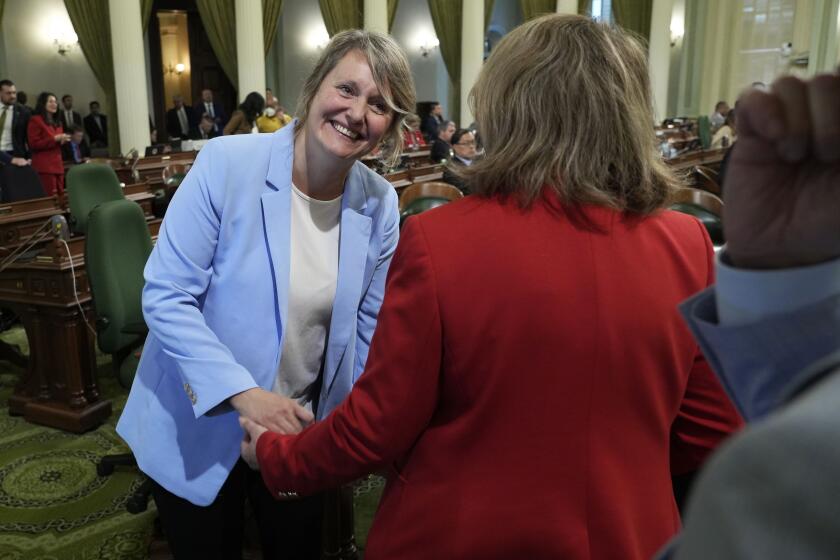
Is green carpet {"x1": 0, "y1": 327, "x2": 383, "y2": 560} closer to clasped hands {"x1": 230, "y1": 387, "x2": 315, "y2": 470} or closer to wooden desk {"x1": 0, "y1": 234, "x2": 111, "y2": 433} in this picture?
wooden desk {"x1": 0, "y1": 234, "x2": 111, "y2": 433}

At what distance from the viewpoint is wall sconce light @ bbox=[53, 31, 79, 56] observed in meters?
12.0

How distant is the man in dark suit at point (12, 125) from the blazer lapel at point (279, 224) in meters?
7.15

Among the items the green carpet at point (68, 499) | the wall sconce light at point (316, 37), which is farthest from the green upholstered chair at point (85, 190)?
the wall sconce light at point (316, 37)

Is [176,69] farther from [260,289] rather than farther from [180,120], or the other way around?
[260,289]

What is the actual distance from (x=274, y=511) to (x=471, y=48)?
13.6 meters

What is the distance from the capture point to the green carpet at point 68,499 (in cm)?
253

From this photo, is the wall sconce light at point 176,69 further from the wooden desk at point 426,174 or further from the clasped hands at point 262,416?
the clasped hands at point 262,416

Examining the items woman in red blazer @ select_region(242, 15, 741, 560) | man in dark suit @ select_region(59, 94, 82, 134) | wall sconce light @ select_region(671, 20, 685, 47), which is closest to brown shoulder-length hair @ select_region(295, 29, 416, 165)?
woman in red blazer @ select_region(242, 15, 741, 560)

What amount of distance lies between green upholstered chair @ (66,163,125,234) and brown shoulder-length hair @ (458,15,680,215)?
16.0ft

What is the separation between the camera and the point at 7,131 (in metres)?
7.67

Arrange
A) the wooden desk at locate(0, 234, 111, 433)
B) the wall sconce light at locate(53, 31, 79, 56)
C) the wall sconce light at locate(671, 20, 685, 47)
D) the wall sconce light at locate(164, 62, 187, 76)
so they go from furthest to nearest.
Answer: the wall sconce light at locate(671, 20, 685, 47), the wall sconce light at locate(164, 62, 187, 76), the wall sconce light at locate(53, 31, 79, 56), the wooden desk at locate(0, 234, 111, 433)

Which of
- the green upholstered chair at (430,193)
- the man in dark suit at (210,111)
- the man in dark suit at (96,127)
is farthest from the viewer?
the man in dark suit at (210,111)

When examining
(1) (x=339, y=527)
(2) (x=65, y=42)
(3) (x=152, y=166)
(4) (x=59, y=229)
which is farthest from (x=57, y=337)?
(2) (x=65, y=42)

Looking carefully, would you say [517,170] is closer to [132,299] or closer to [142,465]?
[142,465]
